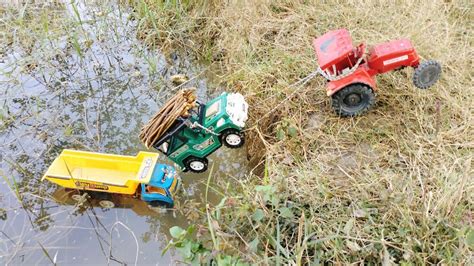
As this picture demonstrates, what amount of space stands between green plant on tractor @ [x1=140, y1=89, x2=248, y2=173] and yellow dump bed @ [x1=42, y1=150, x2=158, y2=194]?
9.4 inches

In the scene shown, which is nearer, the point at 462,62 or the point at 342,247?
the point at 342,247

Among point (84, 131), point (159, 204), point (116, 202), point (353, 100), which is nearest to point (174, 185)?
point (159, 204)

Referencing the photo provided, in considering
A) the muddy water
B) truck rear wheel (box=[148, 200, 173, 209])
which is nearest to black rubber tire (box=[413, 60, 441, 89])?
the muddy water

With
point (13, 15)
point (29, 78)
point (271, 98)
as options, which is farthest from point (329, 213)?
point (13, 15)

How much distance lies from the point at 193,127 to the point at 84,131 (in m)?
1.29

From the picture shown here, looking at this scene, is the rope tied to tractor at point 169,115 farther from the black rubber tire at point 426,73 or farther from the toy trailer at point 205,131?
the black rubber tire at point 426,73

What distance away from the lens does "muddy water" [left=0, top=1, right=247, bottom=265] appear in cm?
277

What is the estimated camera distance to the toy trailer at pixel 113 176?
2.91 meters

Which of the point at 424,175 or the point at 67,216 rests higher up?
the point at 67,216

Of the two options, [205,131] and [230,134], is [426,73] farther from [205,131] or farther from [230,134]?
[205,131]

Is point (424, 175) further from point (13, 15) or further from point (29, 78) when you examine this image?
point (13, 15)

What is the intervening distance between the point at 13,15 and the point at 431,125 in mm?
4439

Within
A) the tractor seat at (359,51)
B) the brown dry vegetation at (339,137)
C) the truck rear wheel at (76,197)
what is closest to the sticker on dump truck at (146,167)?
the truck rear wheel at (76,197)

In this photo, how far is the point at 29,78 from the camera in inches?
161
